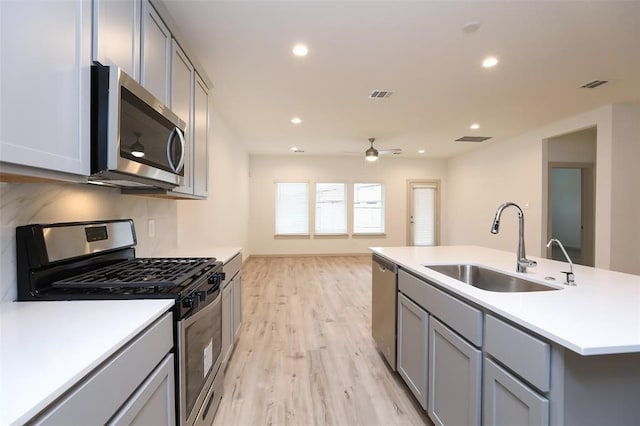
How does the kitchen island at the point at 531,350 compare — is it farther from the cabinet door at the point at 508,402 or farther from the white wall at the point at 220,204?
the white wall at the point at 220,204

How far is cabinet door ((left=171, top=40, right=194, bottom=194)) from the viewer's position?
81.0 inches

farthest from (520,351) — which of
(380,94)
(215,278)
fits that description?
(380,94)

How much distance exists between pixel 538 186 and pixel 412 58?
13.3 feet

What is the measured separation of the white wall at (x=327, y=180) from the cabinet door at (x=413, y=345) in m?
5.97

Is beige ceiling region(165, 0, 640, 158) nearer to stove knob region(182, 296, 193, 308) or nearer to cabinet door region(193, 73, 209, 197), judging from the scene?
cabinet door region(193, 73, 209, 197)

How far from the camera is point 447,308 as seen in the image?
153 cm

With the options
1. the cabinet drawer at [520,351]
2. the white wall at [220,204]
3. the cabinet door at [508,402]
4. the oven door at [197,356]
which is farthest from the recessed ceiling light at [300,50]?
the cabinet door at [508,402]

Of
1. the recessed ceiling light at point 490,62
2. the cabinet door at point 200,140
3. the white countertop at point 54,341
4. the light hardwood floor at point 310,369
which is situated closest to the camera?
the white countertop at point 54,341

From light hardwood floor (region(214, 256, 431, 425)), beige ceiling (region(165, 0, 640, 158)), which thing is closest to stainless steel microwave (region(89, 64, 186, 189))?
beige ceiling (region(165, 0, 640, 158))

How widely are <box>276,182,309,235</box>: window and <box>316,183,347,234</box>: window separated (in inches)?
12.7

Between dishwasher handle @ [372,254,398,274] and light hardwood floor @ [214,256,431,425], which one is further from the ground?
dishwasher handle @ [372,254,398,274]

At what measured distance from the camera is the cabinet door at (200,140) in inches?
97.8

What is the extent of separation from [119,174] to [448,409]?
1.87 metres

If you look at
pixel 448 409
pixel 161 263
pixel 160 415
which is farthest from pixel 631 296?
pixel 161 263
